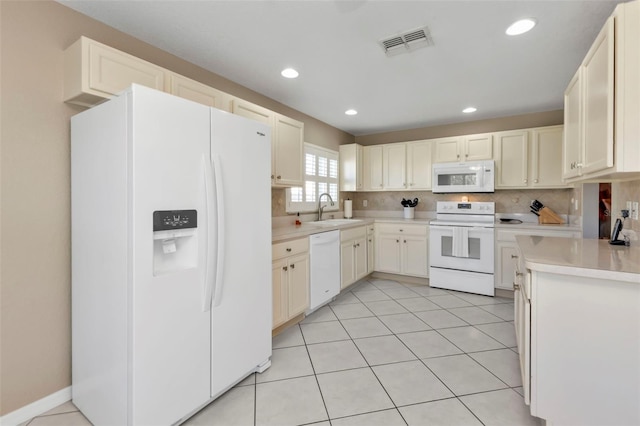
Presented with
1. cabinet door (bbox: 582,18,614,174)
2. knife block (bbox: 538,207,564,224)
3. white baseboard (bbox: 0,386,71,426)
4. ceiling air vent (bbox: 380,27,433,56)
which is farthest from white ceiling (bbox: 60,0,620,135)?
white baseboard (bbox: 0,386,71,426)

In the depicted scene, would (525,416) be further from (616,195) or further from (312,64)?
(312,64)

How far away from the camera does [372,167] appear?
4.92m

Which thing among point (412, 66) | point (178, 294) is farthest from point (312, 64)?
point (178, 294)

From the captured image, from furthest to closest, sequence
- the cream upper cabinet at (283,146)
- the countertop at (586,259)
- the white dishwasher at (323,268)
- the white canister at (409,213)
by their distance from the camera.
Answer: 1. the white canister at (409,213)
2. the white dishwasher at (323,268)
3. the cream upper cabinet at (283,146)
4. the countertop at (586,259)

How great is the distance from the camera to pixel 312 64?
261 centimetres

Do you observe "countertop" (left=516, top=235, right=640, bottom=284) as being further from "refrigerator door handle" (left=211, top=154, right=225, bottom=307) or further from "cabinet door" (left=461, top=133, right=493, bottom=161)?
"cabinet door" (left=461, top=133, right=493, bottom=161)

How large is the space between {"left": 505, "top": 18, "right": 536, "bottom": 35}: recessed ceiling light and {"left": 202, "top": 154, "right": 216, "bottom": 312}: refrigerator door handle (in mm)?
2228

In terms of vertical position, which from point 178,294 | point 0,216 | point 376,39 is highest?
point 376,39

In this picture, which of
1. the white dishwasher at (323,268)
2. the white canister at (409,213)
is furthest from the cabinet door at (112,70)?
the white canister at (409,213)

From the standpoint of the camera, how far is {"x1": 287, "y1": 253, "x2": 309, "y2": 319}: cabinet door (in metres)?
2.78

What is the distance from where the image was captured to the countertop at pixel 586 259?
1323 mm

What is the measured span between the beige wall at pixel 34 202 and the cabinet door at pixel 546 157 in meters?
4.72

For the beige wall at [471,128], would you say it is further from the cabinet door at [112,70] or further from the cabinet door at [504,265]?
the cabinet door at [112,70]

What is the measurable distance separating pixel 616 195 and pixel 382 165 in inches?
115
